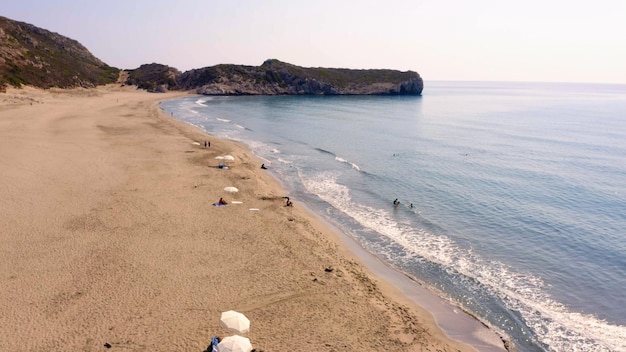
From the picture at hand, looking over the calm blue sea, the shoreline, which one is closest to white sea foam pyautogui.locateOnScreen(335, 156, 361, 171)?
the calm blue sea

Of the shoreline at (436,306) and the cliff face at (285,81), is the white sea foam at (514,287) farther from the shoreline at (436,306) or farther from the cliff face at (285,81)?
the cliff face at (285,81)

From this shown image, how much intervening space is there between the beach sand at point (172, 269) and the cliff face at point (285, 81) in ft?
457

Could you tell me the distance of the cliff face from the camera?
174375 millimetres

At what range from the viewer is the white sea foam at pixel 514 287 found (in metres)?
18.1

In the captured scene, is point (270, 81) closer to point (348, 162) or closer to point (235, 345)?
point (348, 162)

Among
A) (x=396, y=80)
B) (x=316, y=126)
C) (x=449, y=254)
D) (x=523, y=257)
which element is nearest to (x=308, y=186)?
(x=449, y=254)

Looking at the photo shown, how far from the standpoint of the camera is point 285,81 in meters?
183

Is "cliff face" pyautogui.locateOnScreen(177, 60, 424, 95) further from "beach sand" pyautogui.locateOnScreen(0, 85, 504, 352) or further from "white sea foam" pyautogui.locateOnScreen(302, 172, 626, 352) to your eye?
"white sea foam" pyautogui.locateOnScreen(302, 172, 626, 352)

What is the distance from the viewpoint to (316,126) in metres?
84.2

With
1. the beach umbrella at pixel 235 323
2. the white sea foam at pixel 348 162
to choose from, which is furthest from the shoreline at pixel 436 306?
the white sea foam at pixel 348 162

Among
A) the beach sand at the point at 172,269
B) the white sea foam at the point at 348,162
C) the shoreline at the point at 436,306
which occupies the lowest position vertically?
the shoreline at the point at 436,306

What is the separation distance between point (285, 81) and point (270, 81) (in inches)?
305

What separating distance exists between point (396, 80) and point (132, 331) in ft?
636

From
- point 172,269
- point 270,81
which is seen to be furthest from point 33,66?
point 172,269
